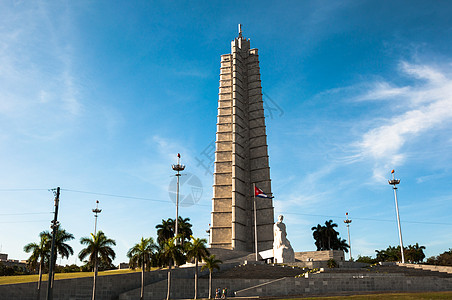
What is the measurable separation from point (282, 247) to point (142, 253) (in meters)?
18.6

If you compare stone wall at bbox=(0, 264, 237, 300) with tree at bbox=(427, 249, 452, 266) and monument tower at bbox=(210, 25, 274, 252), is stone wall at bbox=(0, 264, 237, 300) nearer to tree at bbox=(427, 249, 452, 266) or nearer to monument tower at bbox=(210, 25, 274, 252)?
monument tower at bbox=(210, 25, 274, 252)

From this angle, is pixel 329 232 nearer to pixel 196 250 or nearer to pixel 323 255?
pixel 323 255

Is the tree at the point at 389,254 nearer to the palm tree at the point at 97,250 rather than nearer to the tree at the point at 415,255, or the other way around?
the tree at the point at 415,255

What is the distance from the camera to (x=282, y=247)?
149 feet

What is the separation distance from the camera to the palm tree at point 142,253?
32250mm

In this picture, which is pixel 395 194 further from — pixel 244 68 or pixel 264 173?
pixel 244 68

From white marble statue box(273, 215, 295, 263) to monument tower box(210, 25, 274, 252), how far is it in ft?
44.9

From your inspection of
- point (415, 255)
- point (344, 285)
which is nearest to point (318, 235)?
point (415, 255)

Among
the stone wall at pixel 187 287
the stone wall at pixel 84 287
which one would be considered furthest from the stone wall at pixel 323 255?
the stone wall at pixel 84 287

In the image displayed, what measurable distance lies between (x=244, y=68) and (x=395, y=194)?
3634 centimetres

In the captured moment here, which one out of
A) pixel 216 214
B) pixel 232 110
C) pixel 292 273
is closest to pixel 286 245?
pixel 292 273

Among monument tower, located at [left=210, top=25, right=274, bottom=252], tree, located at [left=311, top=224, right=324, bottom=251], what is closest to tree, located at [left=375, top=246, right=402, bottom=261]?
tree, located at [left=311, top=224, right=324, bottom=251]

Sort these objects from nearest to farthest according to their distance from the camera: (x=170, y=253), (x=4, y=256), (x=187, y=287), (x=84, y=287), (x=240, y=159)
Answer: (x=84, y=287), (x=170, y=253), (x=187, y=287), (x=240, y=159), (x=4, y=256)

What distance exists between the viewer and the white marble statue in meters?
45.2
